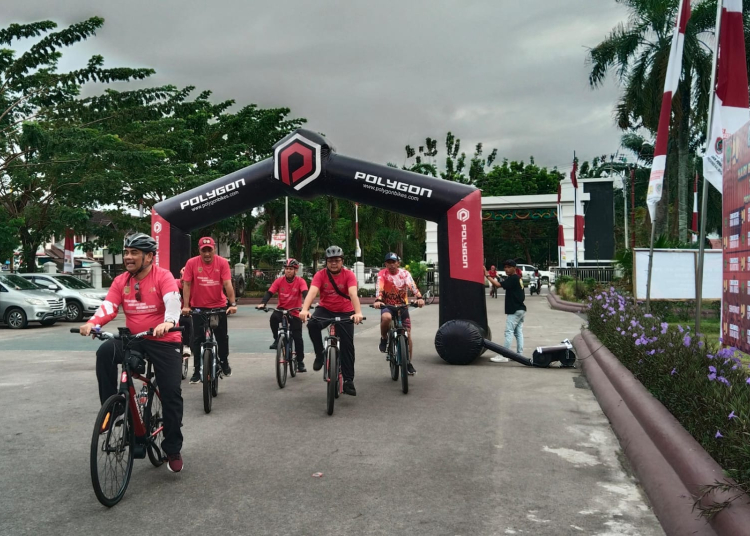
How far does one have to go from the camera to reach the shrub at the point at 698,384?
402 cm

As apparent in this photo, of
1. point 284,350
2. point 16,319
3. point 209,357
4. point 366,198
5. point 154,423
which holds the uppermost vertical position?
point 366,198

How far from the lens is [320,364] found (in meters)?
9.81

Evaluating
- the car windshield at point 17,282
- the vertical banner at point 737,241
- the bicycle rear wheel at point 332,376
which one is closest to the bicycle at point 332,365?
the bicycle rear wheel at point 332,376

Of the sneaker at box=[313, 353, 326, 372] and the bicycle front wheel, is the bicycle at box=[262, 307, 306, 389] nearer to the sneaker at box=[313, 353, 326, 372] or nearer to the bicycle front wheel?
the bicycle front wheel

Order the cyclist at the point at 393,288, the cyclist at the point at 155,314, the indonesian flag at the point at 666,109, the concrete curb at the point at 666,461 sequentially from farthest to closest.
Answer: the indonesian flag at the point at 666,109 < the cyclist at the point at 393,288 < the cyclist at the point at 155,314 < the concrete curb at the point at 666,461

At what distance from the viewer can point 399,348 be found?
9211 millimetres

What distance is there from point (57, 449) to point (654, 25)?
2945 centimetres

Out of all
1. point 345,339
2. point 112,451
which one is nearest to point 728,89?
point 345,339

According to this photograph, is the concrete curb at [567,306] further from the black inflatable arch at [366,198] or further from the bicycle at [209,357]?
the bicycle at [209,357]

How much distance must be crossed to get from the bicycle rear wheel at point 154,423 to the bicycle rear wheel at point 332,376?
2296 mm

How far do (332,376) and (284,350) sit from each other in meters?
2.19

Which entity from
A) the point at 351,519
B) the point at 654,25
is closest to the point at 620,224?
the point at 654,25

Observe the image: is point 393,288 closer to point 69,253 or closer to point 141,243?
point 141,243

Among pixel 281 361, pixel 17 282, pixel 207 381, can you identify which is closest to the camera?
pixel 207 381
